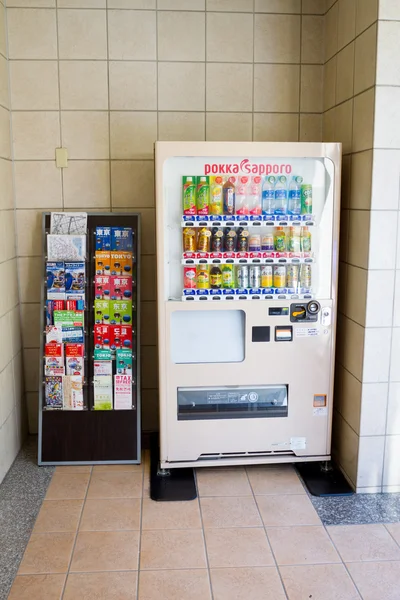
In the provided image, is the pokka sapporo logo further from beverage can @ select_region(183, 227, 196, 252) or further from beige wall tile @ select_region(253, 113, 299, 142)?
beige wall tile @ select_region(253, 113, 299, 142)

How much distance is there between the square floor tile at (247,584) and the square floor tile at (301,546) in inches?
4.5

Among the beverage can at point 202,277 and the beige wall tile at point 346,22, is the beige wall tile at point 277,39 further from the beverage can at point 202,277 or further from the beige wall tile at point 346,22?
the beverage can at point 202,277

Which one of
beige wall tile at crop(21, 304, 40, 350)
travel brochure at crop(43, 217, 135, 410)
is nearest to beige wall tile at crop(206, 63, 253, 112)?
travel brochure at crop(43, 217, 135, 410)

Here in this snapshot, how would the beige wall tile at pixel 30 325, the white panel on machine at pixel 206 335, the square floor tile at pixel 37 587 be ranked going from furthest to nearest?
the beige wall tile at pixel 30 325, the white panel on machine at pixel 206 335, the square floor tile at pixel 37 587

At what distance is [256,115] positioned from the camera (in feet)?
11.5

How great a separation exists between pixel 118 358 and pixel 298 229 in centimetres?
127

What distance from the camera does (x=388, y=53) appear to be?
266 cm

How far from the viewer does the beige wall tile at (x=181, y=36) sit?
3.35 meters

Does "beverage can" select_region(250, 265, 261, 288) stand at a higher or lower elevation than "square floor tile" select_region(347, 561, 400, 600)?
higher

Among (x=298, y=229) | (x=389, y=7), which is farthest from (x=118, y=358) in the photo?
(x=389, y=7)

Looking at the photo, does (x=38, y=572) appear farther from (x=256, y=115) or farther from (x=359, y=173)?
(x=256, y=115)

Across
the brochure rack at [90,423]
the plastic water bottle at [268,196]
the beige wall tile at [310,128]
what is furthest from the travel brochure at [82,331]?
the beige wall tile at [310,128]

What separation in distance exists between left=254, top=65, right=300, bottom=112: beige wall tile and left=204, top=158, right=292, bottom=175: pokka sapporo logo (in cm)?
69

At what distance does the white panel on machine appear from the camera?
3104 millimetres
